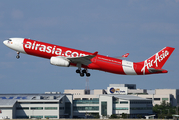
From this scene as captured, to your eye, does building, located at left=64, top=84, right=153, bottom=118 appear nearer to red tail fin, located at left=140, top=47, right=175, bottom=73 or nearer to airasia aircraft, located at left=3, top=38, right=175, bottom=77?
airasia aircraft, located at left=3, top=38, right=175, bottom=77

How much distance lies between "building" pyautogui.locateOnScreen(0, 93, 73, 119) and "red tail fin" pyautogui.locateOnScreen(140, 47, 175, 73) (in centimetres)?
7351

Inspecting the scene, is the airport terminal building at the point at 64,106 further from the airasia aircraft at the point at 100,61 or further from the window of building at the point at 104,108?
the airasia aircraft at the point at 100,61

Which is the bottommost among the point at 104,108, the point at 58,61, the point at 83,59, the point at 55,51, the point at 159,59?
the point at 104,108

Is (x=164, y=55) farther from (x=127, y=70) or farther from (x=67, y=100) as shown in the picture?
(x=67, y=100)

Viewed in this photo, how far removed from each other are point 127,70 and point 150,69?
5.13m

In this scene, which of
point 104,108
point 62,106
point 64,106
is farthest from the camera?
point 104,108

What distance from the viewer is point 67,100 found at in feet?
537

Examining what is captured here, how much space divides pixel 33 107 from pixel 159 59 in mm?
82016

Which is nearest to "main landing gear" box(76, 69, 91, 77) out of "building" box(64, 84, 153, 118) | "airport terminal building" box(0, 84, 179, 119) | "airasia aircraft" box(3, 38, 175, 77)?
"airasia aircraft" box(3, 38, 175, 77)

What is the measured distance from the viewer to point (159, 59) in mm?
79062

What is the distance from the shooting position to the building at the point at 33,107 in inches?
5694

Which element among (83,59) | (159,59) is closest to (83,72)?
(83,59)

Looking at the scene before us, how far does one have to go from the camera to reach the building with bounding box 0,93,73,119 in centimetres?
14462

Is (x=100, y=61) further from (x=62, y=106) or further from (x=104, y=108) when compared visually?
(x=104, y=108)
